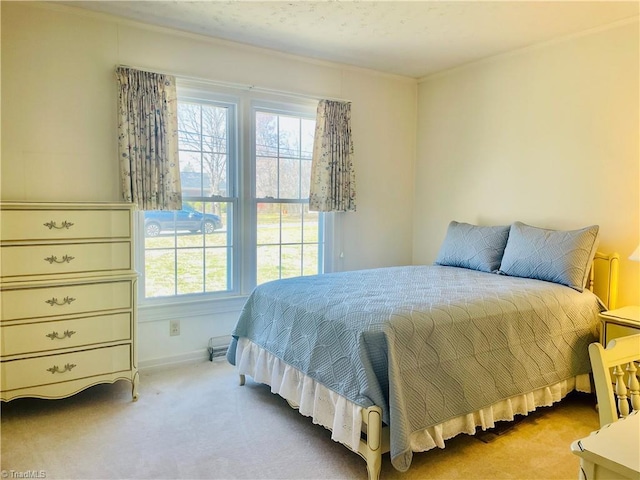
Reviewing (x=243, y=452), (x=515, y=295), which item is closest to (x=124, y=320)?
(x=243, y=452)

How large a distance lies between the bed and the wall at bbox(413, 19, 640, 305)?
1.13 feet

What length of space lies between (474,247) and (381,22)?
1753 mm

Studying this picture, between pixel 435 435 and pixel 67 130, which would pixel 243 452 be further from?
pixel 67 130

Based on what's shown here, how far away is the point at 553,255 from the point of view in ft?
9.76

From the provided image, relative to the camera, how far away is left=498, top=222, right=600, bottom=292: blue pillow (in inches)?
113

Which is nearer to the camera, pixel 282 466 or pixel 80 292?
pixel 282 466

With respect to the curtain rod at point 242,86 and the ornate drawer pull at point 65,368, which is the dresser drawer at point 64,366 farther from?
the curtain rod at point 242,86

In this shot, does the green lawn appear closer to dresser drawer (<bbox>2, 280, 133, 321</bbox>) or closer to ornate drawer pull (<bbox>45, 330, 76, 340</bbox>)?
dresser drawer (<bbox>2, 280, 133, 321</bbox>)

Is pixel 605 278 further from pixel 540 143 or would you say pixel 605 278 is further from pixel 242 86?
pixel 242 86

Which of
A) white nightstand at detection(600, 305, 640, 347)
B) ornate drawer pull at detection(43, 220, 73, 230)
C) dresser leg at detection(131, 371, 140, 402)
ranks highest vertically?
ornate drawer pull at detection(43, 220, 73, 230)

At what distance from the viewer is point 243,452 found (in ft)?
7.33

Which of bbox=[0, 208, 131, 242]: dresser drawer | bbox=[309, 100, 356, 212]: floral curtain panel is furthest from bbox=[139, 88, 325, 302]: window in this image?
bbox=[0, 208, 131, 242]: dresser drawer

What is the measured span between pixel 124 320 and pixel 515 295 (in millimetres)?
2281

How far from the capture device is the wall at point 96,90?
282 cm
